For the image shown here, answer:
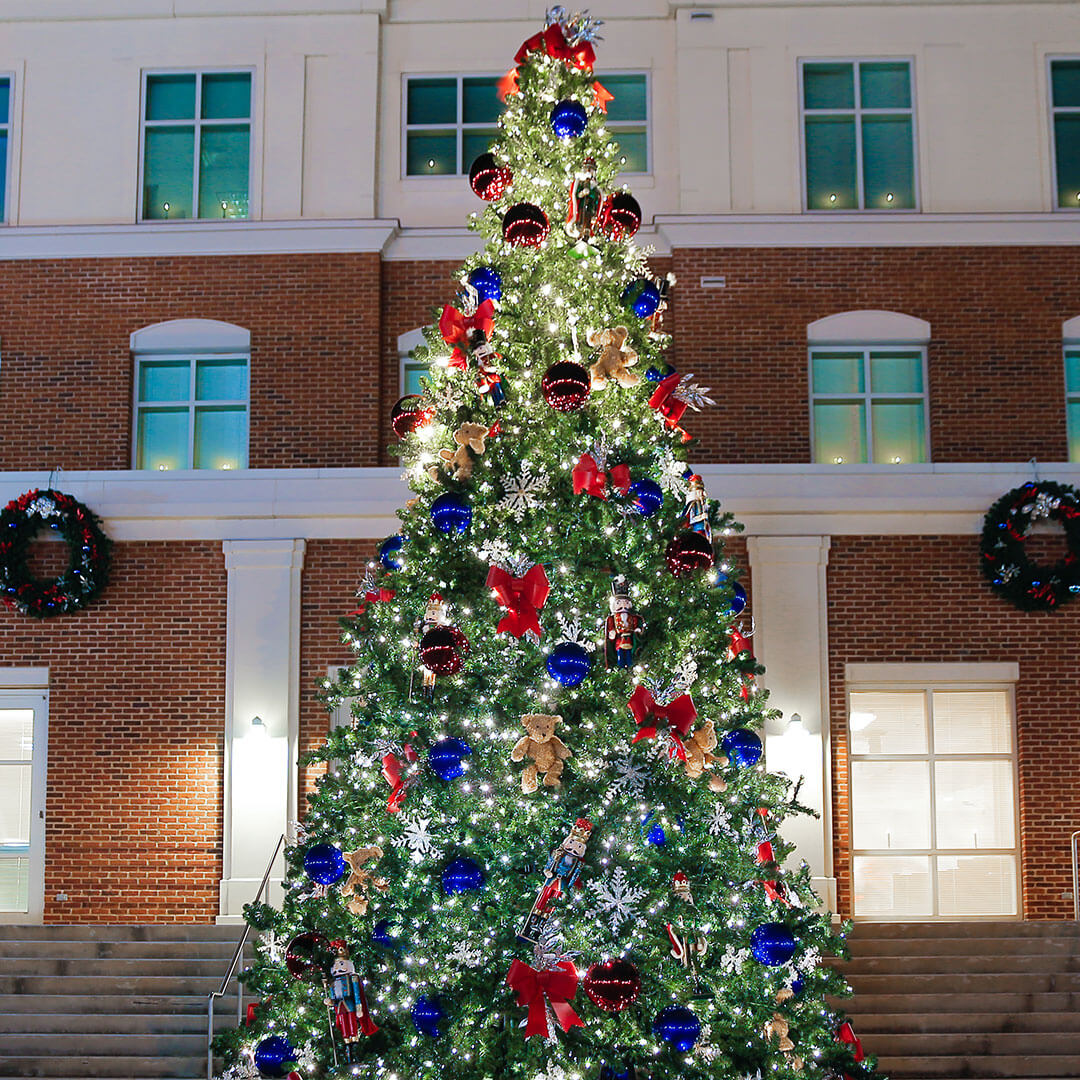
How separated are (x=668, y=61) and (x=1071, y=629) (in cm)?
760

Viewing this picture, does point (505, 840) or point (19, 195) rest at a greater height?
point (19, 195)

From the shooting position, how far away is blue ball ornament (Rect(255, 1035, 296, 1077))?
6801 mm

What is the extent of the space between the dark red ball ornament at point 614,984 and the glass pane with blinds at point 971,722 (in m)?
8.35

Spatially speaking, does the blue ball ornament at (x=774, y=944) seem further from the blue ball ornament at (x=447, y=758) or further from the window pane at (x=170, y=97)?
the window pane at (x=170, y=97)

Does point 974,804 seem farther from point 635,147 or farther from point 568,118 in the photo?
point 568,118

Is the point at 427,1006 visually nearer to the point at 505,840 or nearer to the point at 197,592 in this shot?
the point at 505,840

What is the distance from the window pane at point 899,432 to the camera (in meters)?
13.7

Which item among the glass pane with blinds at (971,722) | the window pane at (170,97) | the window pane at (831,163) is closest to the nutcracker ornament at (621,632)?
the glass pane with blinds at (971,722)

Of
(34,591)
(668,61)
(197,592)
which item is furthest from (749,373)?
(34,591)

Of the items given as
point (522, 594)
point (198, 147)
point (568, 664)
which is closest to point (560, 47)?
point (522, 594)

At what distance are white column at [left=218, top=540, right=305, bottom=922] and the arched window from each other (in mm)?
5913

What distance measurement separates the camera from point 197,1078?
992 cm

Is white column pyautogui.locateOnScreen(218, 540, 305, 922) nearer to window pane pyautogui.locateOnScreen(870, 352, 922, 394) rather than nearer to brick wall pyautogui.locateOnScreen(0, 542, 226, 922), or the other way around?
brick wall pyautogui.locateOnScreen(0, 542, 226, 922)

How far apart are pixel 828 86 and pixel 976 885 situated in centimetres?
884
